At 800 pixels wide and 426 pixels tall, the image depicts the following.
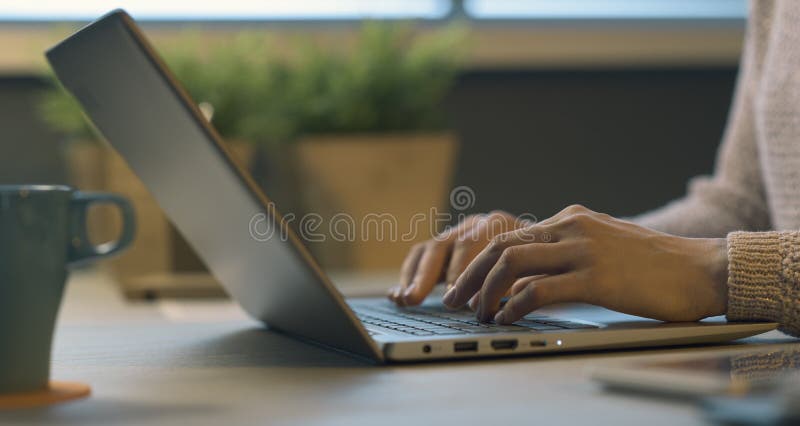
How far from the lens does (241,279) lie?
2.52 ft

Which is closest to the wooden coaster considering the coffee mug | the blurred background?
the coffee mug

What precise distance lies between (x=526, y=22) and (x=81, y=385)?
1.46m

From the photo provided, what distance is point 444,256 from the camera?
2.74 feet

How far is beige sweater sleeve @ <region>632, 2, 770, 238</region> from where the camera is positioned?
1.18 m

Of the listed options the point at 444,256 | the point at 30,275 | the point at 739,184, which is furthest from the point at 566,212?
the point at 739,184

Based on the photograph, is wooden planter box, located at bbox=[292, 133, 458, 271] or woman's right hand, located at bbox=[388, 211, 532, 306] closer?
woman's right hand, located at bbox=[388, 211, 532, 306]

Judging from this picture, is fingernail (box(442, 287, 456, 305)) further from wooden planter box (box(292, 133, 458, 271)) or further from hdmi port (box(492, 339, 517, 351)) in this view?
wooden planter box (box(292, 133, 458, 271))

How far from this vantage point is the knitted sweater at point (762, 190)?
0.68 m

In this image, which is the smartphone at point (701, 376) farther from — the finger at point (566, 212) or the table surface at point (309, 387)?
the finger at point (566, 212)

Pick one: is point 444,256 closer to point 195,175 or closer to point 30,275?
point 195,175

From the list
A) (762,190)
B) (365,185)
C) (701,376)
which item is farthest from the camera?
(365,185)

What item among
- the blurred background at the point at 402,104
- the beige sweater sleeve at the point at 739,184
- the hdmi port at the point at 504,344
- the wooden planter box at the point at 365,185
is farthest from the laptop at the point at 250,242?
the wooden planter box at the point at 365,185

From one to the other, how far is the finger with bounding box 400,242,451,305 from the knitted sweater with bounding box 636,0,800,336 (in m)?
0.21

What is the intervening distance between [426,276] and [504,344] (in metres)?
0.21
